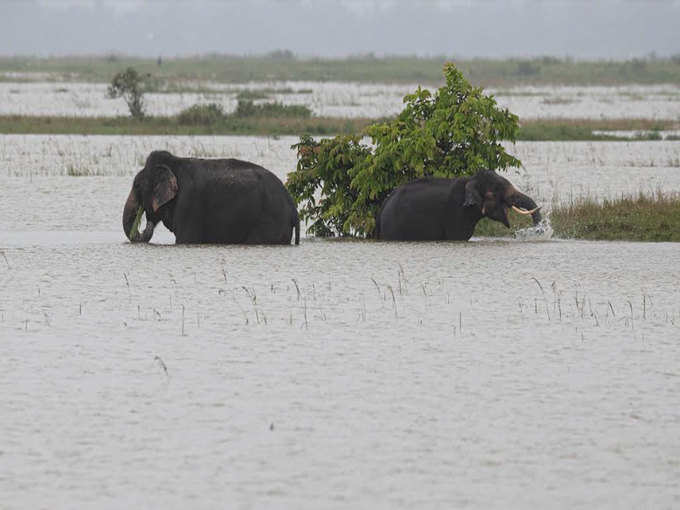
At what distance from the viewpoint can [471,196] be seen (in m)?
15.6

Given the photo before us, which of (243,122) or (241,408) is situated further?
(243,122)

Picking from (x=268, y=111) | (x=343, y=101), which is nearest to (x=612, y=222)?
(x=268, y=111)

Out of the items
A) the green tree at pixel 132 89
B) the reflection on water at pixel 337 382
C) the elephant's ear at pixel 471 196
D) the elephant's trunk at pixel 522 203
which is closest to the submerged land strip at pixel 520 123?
the green tree at pixel 132 89

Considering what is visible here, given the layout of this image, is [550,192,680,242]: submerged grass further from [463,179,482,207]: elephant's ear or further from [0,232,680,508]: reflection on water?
[0,232,680,508]: reflection on water

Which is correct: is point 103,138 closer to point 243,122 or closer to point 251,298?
point 243,122

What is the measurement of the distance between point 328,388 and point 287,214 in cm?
740

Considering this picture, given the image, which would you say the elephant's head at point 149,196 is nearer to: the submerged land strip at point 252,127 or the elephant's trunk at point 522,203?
the elephant's trunk at point 522,203

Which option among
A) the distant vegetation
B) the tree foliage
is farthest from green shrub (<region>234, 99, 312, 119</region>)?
the distant vegetation

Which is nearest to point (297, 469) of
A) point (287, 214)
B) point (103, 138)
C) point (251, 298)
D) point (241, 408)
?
point (241, 408)

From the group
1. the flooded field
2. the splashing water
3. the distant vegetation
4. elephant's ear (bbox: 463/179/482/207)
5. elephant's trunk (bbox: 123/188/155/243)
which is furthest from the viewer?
the distant vegetation

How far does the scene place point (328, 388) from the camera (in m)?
8.75

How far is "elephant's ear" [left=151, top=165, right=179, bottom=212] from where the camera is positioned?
15.6 m

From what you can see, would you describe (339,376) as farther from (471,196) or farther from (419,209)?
(419,209)

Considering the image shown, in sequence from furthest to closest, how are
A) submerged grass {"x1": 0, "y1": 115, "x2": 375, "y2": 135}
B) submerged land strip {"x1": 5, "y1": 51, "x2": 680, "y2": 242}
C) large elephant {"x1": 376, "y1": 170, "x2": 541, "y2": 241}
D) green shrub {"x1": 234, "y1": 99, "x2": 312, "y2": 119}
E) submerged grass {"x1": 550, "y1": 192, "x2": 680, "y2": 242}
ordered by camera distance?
green shrub {"x1": 234, "y1": 99, "x2": 312, "y2": 119}
submerged grass {"x1": 0, "y1": 115, "x2": 375, "y2": 135}
submerged land strip {"x1": 5, "y1": 51, "x2": 680, "y2": 242}
submerged grass {"x1": 550, "y1": 192, "x2": 680, "y2": 242}
large elephant {"x1": 376, "y1": 170, "x2": 541, "y2": 241}
